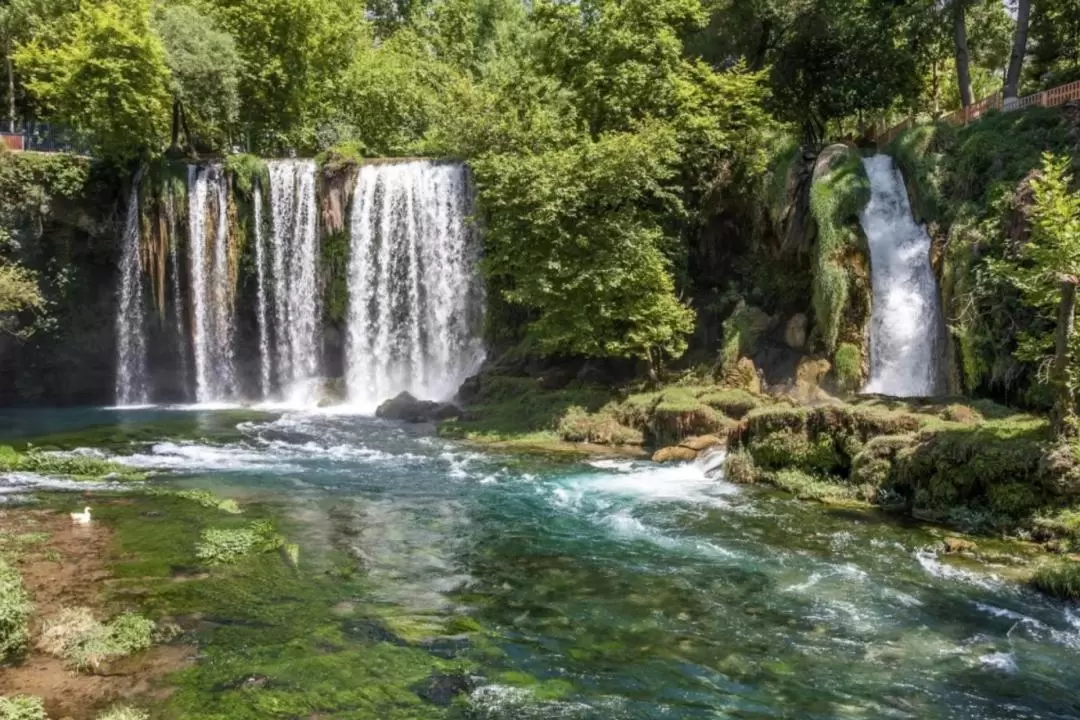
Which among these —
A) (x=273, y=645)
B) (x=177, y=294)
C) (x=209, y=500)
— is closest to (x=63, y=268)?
(x=177, y=294)

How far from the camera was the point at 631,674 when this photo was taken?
913 cm

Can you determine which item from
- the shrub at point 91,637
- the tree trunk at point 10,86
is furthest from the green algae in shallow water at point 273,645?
the tree trunk at point 10,86

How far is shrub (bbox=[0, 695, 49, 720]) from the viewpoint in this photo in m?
7.33

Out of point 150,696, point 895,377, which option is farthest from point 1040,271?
point 150,696

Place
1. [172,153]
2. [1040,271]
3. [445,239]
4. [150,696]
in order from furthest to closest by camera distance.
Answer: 1. [172,153]
2. [445,239]
3. [1040,271]
4. [150,696]

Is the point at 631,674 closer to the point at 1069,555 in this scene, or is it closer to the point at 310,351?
the point at 1069,555

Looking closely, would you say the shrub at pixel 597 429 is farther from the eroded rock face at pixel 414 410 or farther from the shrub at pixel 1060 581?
the shrub at pixel 1060 581

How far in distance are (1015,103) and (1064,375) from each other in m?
15.4

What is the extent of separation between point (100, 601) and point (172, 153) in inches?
1203

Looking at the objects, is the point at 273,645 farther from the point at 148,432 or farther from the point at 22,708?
the point at 148,432

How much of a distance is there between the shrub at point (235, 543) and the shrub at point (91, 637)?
263 cm

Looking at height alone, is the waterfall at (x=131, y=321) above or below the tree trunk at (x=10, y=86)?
below

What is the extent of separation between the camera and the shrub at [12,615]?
895 centimetres

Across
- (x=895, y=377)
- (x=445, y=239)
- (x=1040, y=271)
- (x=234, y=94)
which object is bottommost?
(x=895, y=377)
